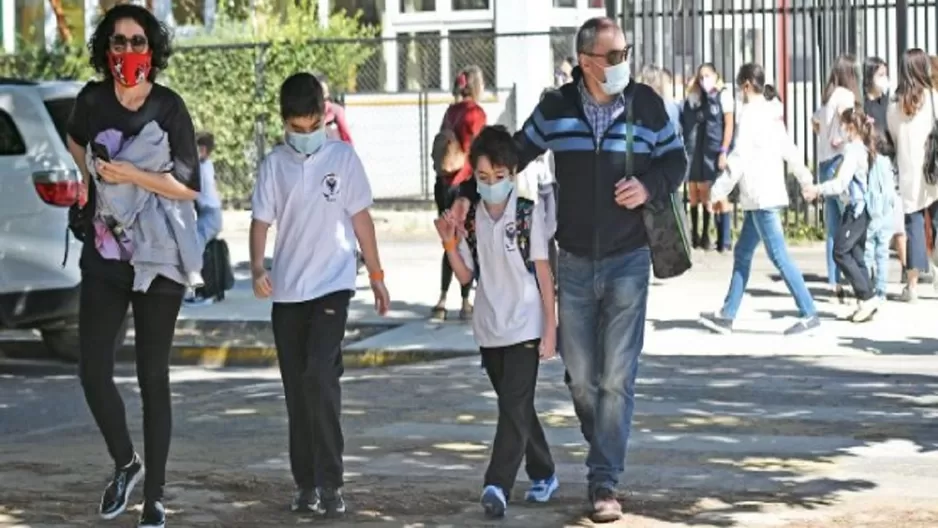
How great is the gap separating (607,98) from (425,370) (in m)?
5.57

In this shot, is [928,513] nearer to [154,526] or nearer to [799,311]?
[154,526]

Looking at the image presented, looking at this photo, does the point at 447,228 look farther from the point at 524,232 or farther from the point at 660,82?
the point at 660,82

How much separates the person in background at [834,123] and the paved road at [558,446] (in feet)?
8.29

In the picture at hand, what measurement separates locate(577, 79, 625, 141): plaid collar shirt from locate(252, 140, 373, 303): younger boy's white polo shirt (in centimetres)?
95

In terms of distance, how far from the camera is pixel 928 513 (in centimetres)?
799

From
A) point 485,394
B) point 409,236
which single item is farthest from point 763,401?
point 409,236

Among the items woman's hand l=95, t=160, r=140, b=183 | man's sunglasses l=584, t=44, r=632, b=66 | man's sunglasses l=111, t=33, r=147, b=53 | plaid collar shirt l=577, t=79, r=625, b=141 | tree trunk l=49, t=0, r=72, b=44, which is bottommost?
woman's hand l=95, t=160, r=140, b=183

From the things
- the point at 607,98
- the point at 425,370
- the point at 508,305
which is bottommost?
the point at 425,370

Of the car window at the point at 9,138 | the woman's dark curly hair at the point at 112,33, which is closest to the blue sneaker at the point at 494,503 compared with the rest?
the woman's dark curly hair at the point at 112,33

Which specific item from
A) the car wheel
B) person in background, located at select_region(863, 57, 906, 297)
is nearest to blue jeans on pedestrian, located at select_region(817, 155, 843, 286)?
person in background, located at select_region(863, 57, 906, 297)

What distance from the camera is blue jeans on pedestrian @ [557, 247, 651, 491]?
8.11 metres

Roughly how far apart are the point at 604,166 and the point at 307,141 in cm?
118

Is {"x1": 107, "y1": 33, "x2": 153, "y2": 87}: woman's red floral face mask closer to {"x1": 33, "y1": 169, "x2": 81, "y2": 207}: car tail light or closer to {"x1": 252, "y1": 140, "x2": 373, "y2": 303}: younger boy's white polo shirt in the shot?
{"x1": 252, "y1": 140, "x2": 373, "y2": 303}: younger boy's white polo shirt

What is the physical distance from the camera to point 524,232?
8.22 metres
